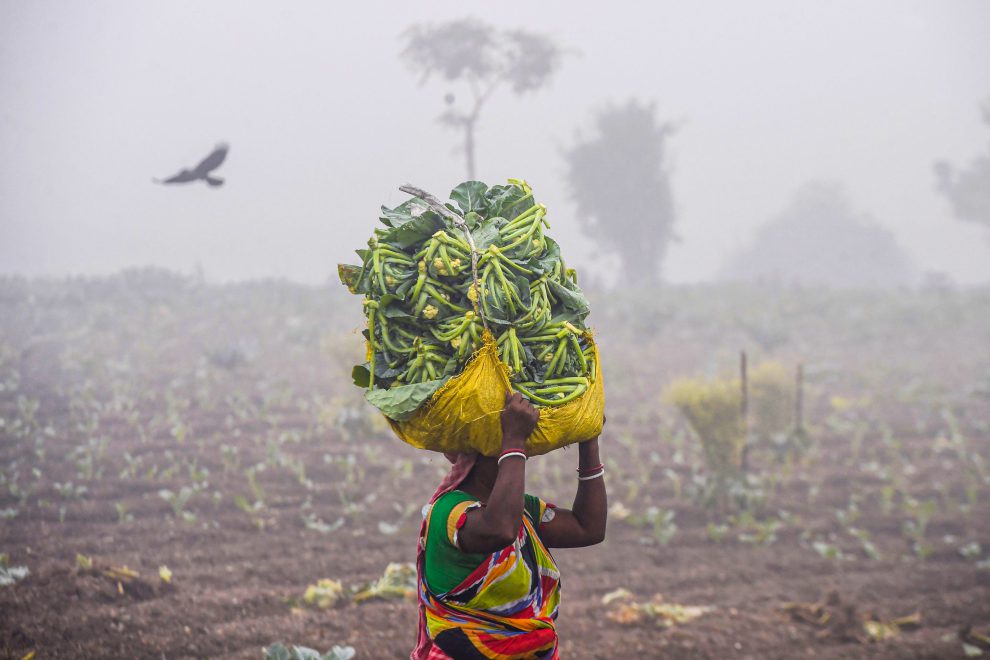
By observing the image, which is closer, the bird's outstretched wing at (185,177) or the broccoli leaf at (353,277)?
the broccoli leaf at (353,277)

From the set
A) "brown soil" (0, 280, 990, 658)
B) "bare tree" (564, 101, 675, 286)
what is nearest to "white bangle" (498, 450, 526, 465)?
"brown soil" (0, 280, 990, 658)

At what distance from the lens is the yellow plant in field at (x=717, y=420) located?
8.99 metres

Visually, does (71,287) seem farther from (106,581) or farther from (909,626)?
(909,626)

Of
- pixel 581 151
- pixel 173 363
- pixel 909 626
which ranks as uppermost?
pixel 581 151

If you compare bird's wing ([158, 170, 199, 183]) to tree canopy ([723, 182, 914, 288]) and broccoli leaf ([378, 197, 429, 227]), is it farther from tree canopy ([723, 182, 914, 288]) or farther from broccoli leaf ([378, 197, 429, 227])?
tree canopy ([723, 182, 914, 288])

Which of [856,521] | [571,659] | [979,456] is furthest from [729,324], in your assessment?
[571,659]

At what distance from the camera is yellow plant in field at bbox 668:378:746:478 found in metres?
8.99

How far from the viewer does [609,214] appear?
38938mm

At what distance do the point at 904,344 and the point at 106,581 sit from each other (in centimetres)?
2093

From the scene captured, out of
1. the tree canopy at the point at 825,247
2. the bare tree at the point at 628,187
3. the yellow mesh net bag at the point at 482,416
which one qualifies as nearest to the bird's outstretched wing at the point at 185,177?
the yellow mesh net bag at the point at 482,416

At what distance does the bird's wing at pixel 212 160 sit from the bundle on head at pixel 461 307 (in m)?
3.49

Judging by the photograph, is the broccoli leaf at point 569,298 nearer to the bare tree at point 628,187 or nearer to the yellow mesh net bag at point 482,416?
the yellow mesh net bag at point 482,416

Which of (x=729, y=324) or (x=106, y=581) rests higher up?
(x=729, y=324)

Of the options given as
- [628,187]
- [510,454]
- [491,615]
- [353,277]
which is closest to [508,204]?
[353,277]
